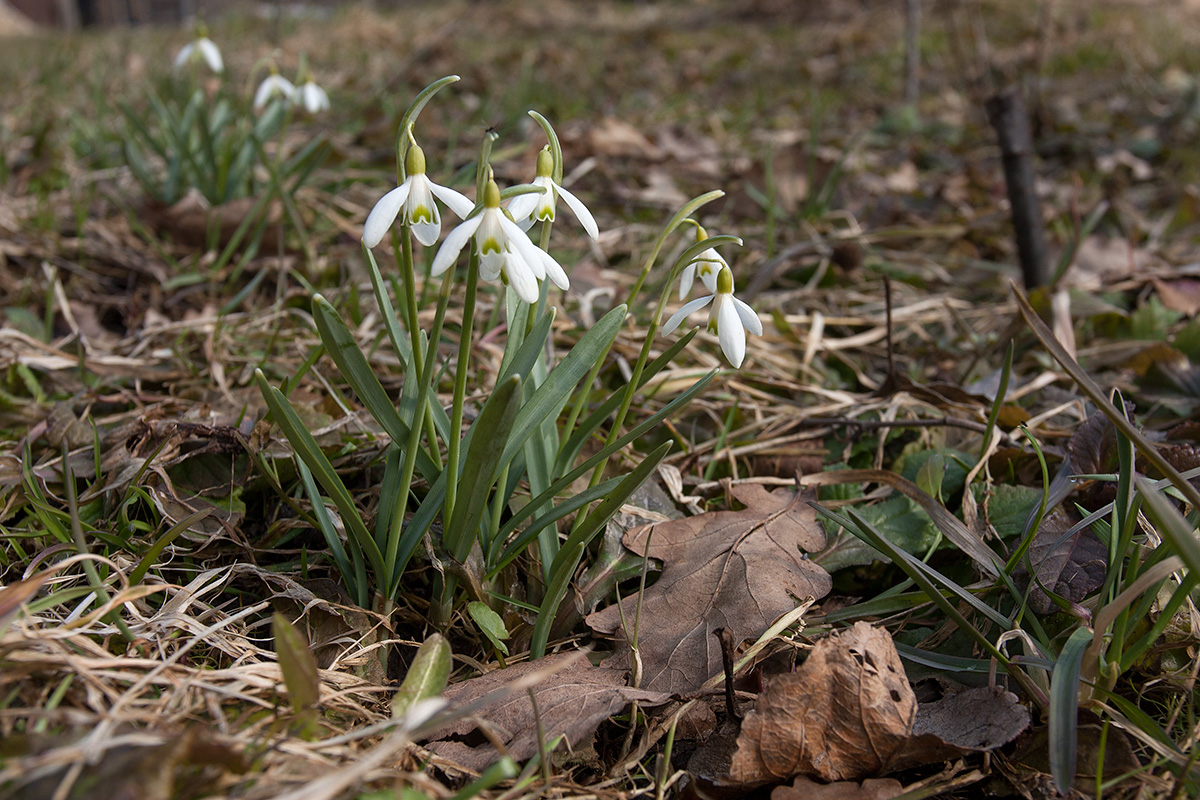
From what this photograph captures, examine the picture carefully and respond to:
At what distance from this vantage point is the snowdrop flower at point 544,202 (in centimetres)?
99

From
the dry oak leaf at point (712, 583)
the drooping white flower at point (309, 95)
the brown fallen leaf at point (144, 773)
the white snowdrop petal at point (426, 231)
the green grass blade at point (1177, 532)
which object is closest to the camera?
the brown fallen leaf at point (144, 773)

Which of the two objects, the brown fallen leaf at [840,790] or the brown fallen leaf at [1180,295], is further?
the brown fallen leaf at [1180,295]

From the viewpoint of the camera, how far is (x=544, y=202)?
1021mm

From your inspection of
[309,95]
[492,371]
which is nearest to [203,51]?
[309,95]

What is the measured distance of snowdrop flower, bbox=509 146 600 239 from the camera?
992 mm

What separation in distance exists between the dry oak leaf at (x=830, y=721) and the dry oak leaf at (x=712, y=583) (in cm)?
15

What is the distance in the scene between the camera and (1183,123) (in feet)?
13.4

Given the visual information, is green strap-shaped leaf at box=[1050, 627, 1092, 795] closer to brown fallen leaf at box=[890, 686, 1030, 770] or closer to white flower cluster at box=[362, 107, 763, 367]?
brown fallen leaf at box=[890, 686, 1030, 770]

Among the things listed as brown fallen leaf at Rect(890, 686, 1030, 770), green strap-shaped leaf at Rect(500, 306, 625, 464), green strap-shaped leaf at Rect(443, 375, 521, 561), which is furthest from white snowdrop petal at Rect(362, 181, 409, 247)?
brown fallen leaf at Rect(890, 686, 1030, 770)

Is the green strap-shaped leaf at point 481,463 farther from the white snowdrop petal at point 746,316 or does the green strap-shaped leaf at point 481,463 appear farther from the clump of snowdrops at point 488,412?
the white snowdrop petal at point 746,316

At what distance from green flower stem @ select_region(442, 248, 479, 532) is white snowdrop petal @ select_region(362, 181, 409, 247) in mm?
106

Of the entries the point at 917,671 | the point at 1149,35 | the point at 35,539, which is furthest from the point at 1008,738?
the point at 1149,35

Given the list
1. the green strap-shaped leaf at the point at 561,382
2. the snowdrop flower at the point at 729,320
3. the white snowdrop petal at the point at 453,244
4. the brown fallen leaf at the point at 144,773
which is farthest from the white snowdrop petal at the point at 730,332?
the brown fallen leaf at the point at 144,773

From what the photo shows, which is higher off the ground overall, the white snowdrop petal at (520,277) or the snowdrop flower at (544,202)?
the snowdrop flower at (544,202)
